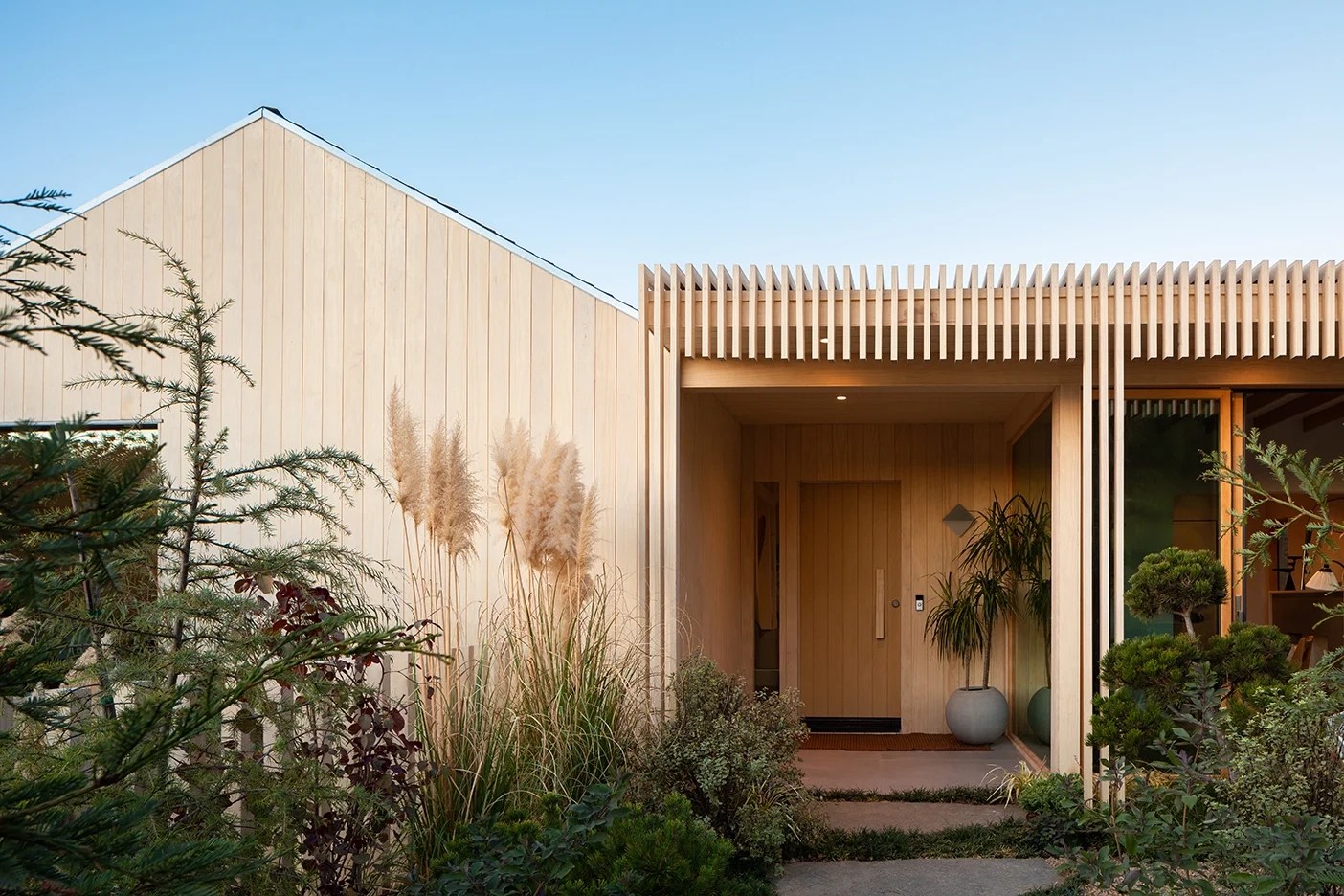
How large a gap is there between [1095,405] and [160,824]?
18.4 ft

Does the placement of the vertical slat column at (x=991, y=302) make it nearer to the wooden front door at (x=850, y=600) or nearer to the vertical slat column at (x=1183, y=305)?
the vertical slat column at (x=1183, y=305)

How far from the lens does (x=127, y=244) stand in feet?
24.1

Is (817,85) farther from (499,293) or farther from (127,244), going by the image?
(127,244)

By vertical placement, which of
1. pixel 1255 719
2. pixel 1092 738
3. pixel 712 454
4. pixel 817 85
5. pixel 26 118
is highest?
pixel 817 85

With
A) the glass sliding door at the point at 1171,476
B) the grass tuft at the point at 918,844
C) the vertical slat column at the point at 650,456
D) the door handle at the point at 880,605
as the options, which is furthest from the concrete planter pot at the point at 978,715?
the vertical slat column at the point at 650,456

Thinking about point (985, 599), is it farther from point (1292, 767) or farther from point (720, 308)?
point (1292, 767)

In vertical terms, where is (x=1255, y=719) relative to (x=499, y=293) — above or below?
below

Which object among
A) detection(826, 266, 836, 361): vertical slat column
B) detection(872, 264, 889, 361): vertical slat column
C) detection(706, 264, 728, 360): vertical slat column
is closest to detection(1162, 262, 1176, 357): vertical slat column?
detection(872, 264, 889, 361): vertical slat column

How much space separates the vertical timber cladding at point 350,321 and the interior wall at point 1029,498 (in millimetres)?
2824

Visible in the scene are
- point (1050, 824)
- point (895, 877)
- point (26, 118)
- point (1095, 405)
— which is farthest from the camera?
point (26, 118)

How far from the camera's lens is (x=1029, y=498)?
8.61 m

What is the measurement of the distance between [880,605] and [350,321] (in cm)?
562

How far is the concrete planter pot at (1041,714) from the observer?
7418mm

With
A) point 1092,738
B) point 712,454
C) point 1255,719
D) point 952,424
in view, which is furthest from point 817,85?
point 1255,719
